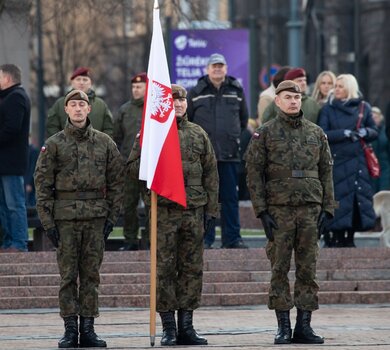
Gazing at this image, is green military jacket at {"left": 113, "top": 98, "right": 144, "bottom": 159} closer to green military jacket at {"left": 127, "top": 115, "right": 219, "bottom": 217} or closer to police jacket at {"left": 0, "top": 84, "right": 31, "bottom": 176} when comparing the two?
police jacket at {"left": 0, "top": 84, "right": 31, "bottom": 176}

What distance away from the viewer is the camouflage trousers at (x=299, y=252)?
13633 mm

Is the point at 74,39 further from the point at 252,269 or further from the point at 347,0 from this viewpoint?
the point at 252,269

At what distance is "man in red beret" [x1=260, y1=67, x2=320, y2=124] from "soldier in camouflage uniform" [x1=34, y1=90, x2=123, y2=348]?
14.9 ft

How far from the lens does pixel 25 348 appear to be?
13273mm

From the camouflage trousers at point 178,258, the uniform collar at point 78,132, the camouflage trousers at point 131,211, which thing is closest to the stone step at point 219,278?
the camouflage trousers at point 131,211

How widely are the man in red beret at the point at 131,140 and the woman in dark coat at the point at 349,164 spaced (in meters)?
1.94

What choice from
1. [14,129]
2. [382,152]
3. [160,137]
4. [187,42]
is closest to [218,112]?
[14,129]

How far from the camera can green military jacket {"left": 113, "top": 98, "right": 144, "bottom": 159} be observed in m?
18.5

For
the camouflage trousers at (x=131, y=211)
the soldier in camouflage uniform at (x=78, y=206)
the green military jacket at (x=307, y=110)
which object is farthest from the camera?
the camouflage trousers at (x=131, y=211)

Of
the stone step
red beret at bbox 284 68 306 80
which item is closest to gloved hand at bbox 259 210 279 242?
the stone step

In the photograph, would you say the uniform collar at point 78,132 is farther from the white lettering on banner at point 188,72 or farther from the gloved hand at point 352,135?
the white lettering on banner at point 188,72

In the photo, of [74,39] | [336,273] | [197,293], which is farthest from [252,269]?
[74,39]

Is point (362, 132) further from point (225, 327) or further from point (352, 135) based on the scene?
point (225, 327)

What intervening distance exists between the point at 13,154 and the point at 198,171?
463cm
